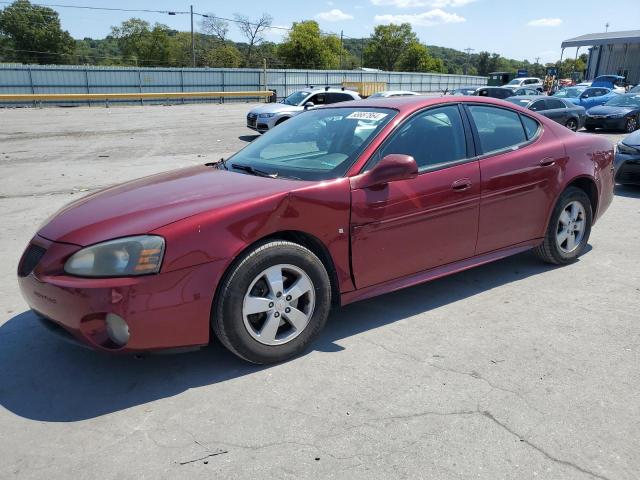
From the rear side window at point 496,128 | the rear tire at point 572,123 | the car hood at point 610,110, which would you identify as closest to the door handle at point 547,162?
the rear side window at point 496,128

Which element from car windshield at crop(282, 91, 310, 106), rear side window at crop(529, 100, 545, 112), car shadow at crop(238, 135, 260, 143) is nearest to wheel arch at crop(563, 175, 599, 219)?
car shadow at crop(238, 135, 260, 143)

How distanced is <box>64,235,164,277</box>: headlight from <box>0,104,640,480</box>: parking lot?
2.35ft

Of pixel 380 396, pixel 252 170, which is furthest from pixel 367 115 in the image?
pixel 380 396

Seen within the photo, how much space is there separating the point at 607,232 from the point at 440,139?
3436 millimetres

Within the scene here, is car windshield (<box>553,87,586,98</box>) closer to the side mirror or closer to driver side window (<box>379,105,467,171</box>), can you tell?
driver side window (<box>379,105,467,171</box>)

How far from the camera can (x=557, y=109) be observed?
17.9 m

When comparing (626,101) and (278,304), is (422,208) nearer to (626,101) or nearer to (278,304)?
(278,304)

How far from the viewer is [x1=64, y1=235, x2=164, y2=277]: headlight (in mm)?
2846

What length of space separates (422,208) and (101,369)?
2.31 m

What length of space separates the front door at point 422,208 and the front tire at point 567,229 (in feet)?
3.61

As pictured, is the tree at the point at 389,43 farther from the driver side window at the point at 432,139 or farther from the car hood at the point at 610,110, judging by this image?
the driver side window at the point at 432,139

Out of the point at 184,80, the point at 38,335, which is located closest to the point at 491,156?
the point at 38,335

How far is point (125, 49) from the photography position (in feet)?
336

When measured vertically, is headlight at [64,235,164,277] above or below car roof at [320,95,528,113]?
below
